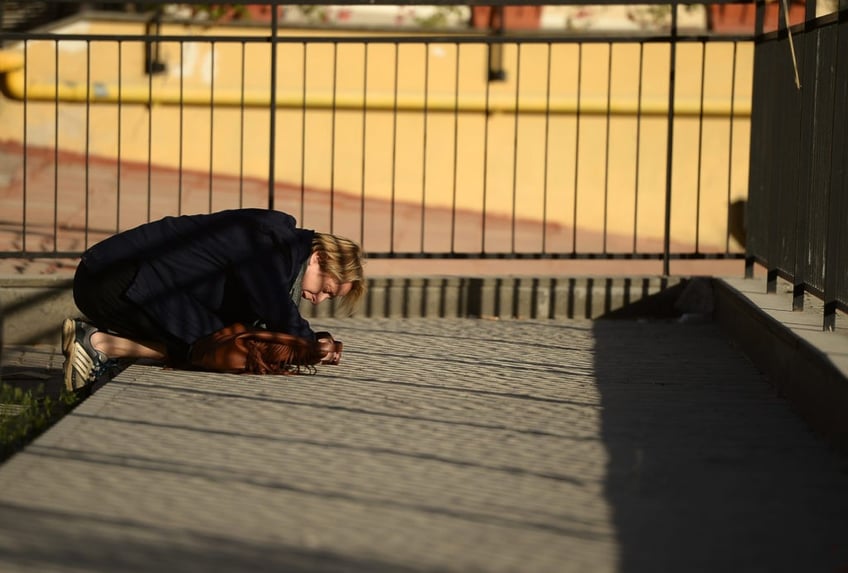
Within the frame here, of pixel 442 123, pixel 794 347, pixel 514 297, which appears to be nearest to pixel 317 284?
pixel 794 347

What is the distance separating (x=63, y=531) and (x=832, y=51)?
3.66 meters

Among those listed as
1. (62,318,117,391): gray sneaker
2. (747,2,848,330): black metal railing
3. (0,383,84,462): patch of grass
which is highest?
(747,2,848,330): black metal railing

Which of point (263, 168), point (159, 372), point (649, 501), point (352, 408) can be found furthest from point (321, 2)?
point (263, 168)

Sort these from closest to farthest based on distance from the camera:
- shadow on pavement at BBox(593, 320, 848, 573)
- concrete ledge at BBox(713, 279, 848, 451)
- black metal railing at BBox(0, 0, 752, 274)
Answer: shadow on pavement at BBox(593, 320, 848, 573), concrete ledge at BBox(713, 279, 848, 451), black metal railing at BBox(0, 0, 752, 274)

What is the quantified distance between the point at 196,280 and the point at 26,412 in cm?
81

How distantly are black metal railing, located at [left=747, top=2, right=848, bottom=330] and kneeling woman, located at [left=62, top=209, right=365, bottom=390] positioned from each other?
178 centimetres

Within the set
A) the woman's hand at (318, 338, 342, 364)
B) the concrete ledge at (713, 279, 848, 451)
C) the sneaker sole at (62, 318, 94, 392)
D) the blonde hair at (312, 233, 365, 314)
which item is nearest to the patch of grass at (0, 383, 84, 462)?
the sneaker sole at (62, 318, 94, 392)

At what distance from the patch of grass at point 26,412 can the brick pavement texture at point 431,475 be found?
0.88 ft

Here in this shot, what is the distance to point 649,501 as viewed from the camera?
4.34 metres

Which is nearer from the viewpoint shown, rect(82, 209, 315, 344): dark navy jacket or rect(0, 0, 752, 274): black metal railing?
rect(82, 209, 315, 344): dark navy jacket

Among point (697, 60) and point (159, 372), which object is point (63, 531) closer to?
point (159, 372)

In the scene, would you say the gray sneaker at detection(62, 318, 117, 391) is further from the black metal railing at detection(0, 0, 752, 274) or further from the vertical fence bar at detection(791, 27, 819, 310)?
the black metal railing at detection(0, 0, 752, 274)

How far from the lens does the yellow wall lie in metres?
15.0

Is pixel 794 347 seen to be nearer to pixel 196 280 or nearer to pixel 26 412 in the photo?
pixel 196 280
